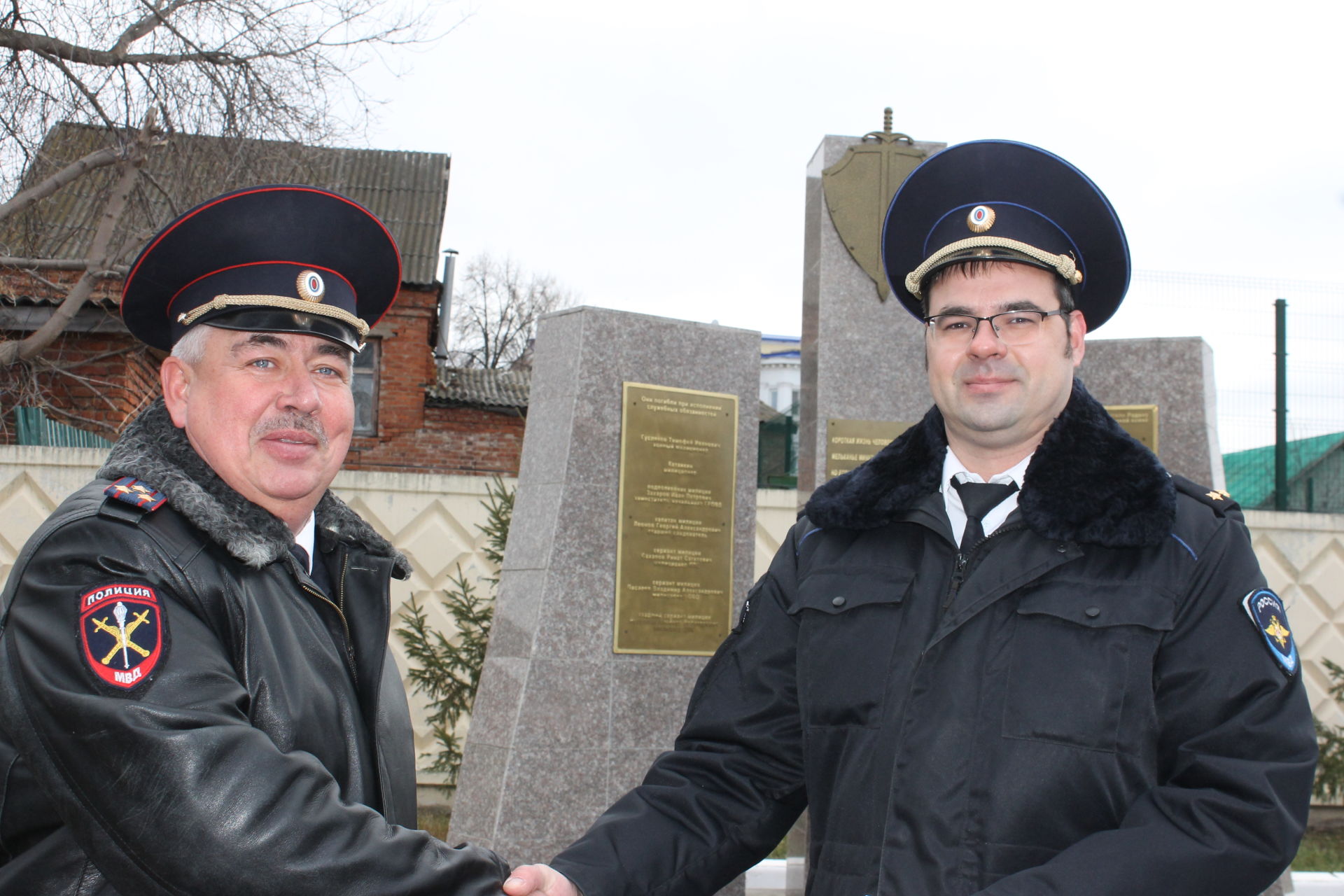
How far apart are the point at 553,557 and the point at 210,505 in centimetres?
325

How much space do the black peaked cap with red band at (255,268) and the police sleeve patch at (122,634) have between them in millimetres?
668

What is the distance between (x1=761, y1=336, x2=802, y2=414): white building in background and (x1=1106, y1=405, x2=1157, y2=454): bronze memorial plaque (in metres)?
39.1

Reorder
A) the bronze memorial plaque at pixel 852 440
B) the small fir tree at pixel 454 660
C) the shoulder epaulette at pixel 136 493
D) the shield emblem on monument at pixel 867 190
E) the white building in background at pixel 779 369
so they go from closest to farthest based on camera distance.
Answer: the shoulder epaulette at pixel 136 493
the bronze memorial plaque at pixel 852 440
the shield emblem on monument at pixel 867 190
the small fir tree at pixel 454 660
the white building in background at pixel 779 369

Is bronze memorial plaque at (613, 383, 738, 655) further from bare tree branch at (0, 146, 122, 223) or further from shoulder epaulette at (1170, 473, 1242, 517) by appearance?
bare tree branch at (0, 146, 122, 223)

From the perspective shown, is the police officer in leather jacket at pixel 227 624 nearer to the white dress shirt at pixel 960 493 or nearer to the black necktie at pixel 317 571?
the black necktie at pixel 317 571

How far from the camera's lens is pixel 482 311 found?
40.5 m

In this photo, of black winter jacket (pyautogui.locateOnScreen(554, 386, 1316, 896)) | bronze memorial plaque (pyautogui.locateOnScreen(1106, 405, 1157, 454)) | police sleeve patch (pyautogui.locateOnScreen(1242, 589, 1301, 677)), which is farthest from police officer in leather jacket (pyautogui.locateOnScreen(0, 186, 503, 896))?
bronze memorial plaque (pyautogui.locateOnScreen(1106, 405, 1157, 454))

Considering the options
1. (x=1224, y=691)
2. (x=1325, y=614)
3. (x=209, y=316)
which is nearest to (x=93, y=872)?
(x=209, y=316)

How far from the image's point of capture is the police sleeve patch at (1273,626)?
2.07 m

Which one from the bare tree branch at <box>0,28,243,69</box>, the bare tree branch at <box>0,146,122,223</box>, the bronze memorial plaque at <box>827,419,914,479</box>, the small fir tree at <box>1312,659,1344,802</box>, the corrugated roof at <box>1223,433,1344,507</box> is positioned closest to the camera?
the bronze memorial plaque at <box>827,419,914,479</box>

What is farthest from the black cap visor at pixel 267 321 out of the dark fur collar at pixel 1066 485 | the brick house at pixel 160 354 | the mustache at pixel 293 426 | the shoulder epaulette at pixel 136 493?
the brick house at pixel 160 354

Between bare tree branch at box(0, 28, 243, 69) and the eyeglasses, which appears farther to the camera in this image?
bare tree branch at box(0, 28, 243, 69)

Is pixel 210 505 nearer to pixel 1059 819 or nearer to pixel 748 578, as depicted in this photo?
pixel 1059 819

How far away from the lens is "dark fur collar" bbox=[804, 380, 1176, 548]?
220 cm
